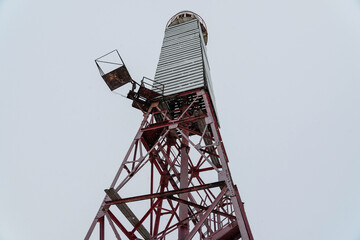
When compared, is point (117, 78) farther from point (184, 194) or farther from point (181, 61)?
point (184, 194)

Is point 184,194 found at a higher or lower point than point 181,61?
lower

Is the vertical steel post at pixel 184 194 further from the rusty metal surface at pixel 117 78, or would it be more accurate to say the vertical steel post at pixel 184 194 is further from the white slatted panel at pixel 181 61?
the rusty metal surface at pixel 117 78

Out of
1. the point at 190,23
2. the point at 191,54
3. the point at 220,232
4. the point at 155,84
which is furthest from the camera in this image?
the point at 190,23

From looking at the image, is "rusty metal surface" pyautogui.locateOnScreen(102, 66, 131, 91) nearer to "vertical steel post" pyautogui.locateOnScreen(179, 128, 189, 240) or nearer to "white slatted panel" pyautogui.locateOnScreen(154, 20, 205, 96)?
"white slatted panel" pyautogui.locateOnScreen(154, 20, 205, 96)

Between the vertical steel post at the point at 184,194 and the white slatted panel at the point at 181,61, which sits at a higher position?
the white slatted panel at the point at 181,61

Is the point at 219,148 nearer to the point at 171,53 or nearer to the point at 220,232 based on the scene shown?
the point at 220,232

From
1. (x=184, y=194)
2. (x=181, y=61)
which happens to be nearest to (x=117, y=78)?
(x=181, y=61)

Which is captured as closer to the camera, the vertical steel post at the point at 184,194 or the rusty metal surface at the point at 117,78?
the vertical steel post at the point at 184,194

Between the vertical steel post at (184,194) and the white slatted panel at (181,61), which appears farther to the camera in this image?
the white slatted panel at (181,61)

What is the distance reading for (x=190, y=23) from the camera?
65.2ft

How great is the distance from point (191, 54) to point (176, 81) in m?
2.36

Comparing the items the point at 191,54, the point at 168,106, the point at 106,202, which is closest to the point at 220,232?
the point at 106,202

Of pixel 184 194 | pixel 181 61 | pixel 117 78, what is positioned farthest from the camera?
pixel 181 61

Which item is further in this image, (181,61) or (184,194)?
(181,61)
